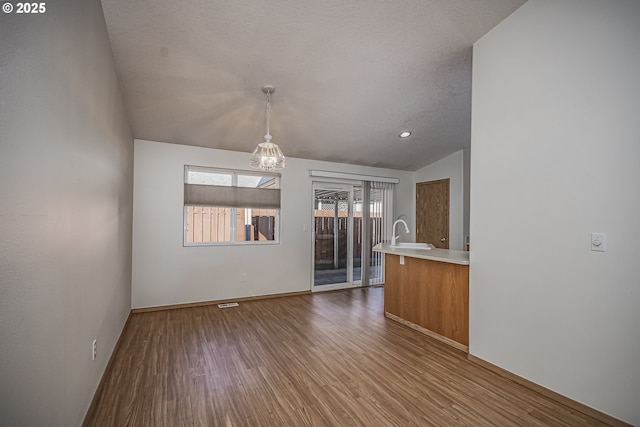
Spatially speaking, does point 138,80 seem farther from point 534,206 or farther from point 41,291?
point 534,206

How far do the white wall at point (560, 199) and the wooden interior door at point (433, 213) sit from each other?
3.06m

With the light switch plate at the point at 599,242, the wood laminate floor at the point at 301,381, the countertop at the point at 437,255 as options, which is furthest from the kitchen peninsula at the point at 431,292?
the light switch plate at the point at 599,242

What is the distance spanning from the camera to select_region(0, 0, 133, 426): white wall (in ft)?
3.30

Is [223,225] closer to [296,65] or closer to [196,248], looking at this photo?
[196,248]

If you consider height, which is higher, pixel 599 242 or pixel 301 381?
pixel 599 242

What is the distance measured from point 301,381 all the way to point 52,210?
203 cm

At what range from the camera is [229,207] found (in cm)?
477

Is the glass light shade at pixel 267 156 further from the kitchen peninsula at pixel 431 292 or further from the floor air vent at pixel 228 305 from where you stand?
the floor air vent at pixel 228 305

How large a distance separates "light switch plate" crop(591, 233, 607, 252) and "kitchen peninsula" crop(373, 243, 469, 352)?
3.22 feet

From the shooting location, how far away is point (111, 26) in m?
2.29

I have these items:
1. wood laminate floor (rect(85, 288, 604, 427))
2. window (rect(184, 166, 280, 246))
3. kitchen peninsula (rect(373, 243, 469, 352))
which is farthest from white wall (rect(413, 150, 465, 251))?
window (rect(184, 166, 280, 246))

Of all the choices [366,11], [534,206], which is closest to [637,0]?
[534,206]

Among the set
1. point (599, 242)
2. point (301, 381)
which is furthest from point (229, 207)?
point (599, 242)

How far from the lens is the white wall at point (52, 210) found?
1.00m
